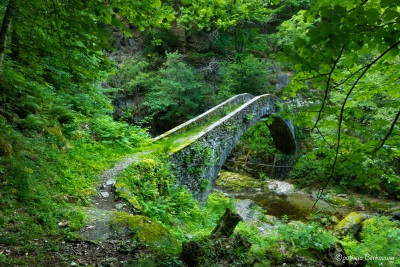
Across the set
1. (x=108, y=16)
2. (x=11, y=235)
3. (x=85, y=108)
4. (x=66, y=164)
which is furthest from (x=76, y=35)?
(x=85, y=108)

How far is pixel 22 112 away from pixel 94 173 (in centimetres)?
178

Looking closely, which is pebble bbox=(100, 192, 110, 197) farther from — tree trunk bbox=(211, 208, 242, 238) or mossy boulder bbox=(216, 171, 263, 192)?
mossy boulder bbox=(216, 171, 263, 192)

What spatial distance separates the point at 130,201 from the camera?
5.06m

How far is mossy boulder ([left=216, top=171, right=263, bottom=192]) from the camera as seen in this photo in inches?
574

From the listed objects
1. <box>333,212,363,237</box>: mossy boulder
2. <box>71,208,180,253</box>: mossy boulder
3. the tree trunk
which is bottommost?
<box>333,212,363,237</box>: mossy boulder

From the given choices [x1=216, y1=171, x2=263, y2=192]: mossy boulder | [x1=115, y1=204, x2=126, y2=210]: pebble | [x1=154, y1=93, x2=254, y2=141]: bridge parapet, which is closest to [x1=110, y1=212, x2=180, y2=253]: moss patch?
[x1=115, y1=204, x2=126, y2=210]: pebble

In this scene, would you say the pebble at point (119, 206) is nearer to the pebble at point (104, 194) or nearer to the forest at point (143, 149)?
the forest at point (143, 149)

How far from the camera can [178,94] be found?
55.6 feet

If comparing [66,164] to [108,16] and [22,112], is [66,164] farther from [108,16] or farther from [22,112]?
[108,16]

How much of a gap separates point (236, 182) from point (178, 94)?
640cm

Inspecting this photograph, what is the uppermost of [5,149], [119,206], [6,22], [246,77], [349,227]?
[246,77]

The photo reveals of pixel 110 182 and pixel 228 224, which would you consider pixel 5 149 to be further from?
pixel 228 224

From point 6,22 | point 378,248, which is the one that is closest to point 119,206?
point 6,22

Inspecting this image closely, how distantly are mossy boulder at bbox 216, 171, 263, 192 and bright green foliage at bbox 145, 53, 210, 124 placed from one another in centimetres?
444
